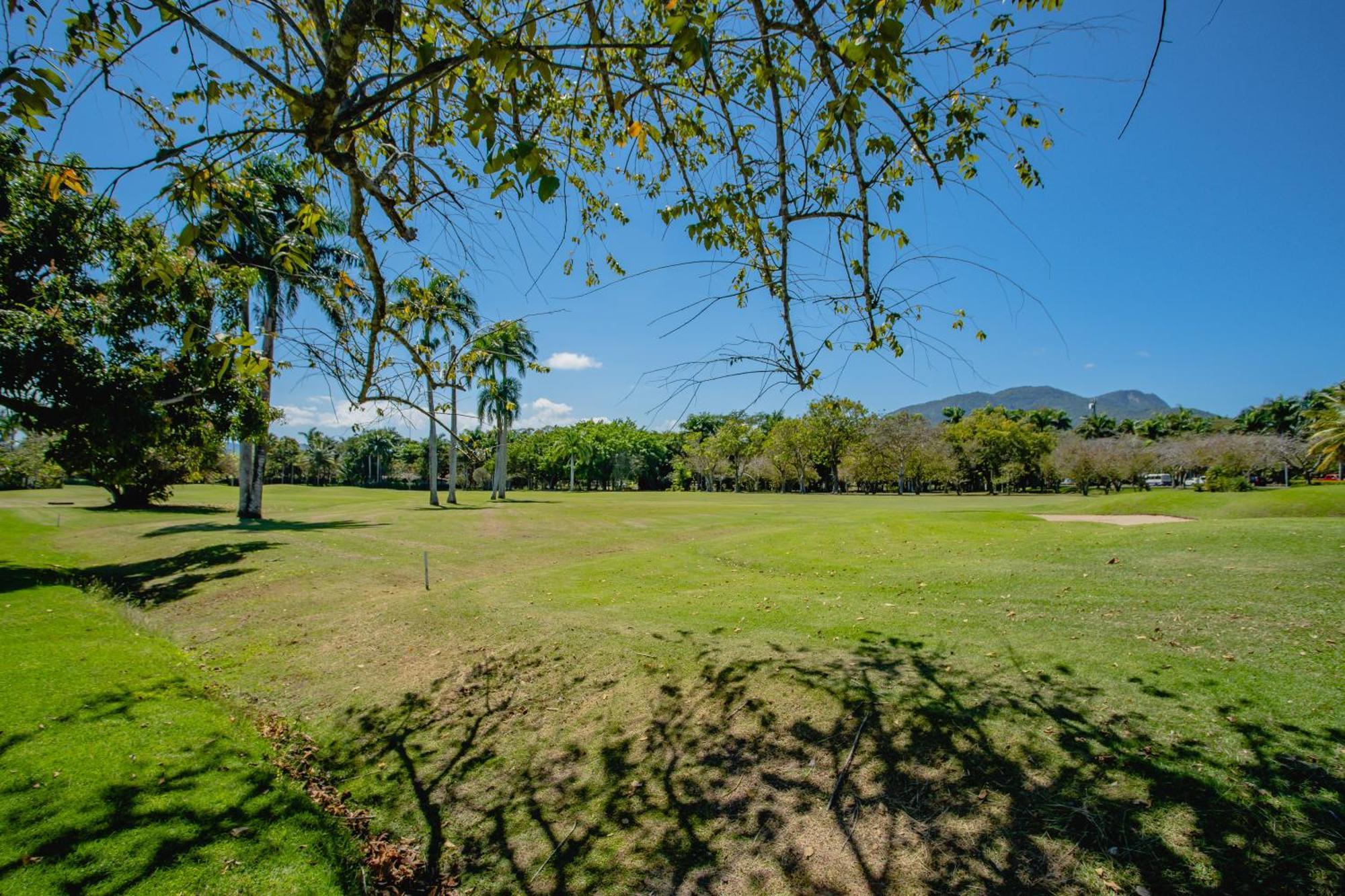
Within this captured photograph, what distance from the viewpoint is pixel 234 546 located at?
57.1 feet

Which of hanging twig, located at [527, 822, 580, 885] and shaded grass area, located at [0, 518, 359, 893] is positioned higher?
shaded grass area, located at [0, 518, 359, 893]

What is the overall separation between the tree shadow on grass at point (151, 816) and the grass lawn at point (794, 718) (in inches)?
1.7

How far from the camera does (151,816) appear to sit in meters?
4.21

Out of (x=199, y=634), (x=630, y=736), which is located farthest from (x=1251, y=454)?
(x=199, y=634)

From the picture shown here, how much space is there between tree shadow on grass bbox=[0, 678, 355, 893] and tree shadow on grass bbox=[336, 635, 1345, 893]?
1073 millimetres

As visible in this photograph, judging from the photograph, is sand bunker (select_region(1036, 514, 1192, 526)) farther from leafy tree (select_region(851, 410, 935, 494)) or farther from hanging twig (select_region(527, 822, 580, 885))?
leafy tree (select_region(851, 410, 935, 494))

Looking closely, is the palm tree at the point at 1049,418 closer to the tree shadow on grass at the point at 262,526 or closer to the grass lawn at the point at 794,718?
the grass lawn at the point at 794,718

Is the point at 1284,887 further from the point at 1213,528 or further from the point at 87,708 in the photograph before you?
the point at 1213,528

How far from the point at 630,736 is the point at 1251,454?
72.6 metres

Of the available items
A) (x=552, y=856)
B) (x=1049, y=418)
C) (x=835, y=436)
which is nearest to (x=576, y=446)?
(x=835, y=436)

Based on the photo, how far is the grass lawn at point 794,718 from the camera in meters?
3.85

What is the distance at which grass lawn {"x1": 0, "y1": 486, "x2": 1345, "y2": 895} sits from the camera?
12.6 feet

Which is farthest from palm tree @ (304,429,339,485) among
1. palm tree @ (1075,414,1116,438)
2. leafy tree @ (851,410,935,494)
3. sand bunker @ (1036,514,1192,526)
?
palm tree @ (1075,414,1116,438)

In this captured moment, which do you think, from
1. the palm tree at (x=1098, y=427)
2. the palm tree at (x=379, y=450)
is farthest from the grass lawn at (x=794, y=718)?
the palm tree at (x=379, y=450)
